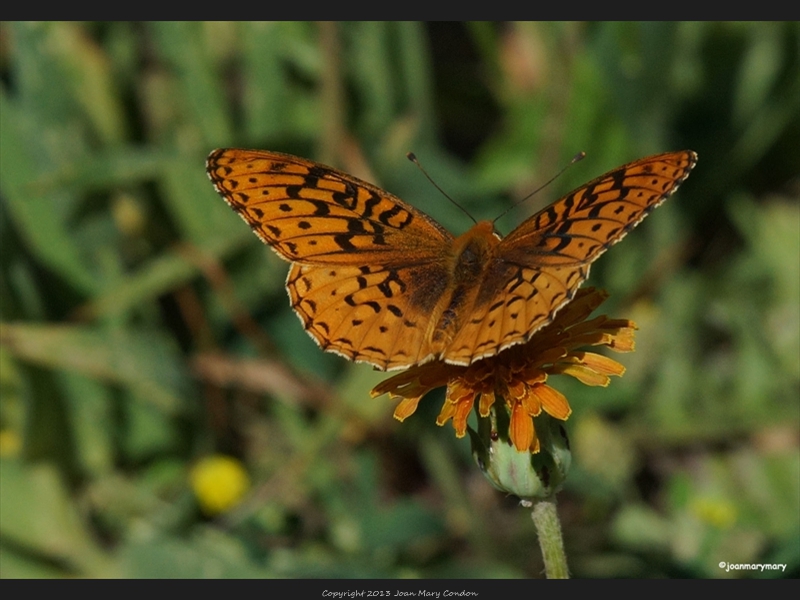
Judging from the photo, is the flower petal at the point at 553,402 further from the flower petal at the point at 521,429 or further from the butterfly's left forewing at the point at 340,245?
the butterfly's left forewing at the point at 340,245

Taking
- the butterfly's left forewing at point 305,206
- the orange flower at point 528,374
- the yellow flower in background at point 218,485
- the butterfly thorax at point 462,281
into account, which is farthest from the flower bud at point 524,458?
the yellow flower in background at point 218,485

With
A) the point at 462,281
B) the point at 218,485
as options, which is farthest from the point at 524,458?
the point at 218,485

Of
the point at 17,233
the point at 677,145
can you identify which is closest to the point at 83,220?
the point at 17,233

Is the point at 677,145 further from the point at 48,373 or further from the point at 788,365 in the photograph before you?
the point at 48,373

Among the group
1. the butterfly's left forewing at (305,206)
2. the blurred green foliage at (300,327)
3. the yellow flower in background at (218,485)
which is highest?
the butterfly's left forewing at (305,206)

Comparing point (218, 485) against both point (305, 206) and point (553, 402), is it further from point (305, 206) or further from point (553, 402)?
point (553, 402)

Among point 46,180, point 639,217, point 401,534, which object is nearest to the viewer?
point 639,217
